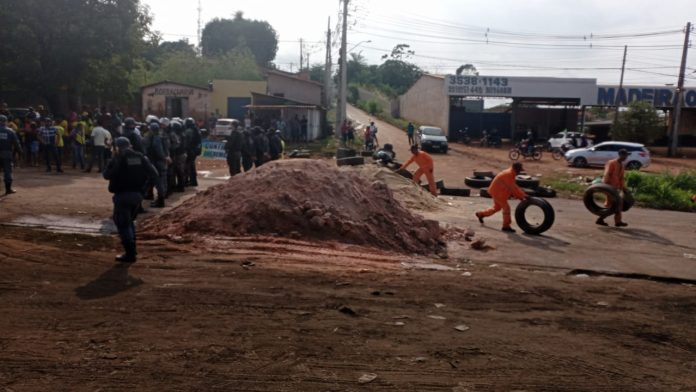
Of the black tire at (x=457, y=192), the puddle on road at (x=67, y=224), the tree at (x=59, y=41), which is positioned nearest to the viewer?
the puddle on road at (x=67, y=224)

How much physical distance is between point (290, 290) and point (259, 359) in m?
2.07

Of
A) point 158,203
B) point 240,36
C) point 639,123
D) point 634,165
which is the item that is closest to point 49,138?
point 158,203

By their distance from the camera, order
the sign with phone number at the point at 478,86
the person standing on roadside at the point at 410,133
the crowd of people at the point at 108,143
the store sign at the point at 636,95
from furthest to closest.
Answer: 1. the store sign at the point at 636,95
2. the sign with phone number at the point at 478,86
3. the person standing on roadside at the point at 410,133
4. the crowd of people at the point at 108,143

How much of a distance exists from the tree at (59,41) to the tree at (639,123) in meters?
31.7

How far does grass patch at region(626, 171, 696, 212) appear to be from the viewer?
2041cm

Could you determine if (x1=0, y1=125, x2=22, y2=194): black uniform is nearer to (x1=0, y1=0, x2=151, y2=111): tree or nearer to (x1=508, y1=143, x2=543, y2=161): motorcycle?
(x1=0, y1=0, x2=151, y2=111): tree

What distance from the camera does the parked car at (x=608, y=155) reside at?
32.1 meters

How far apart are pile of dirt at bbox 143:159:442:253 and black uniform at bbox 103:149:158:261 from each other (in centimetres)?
163

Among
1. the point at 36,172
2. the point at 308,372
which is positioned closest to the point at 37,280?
the point at 308,372

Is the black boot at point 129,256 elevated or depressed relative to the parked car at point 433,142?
depressed

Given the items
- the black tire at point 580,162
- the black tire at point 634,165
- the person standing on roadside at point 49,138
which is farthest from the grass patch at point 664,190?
the person standing on roadside at point 49,138

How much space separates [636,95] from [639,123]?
14.8 ft

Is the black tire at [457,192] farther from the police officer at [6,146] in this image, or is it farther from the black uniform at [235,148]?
the police officer at [6,146]

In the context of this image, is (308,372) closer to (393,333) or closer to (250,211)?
(393,333)
